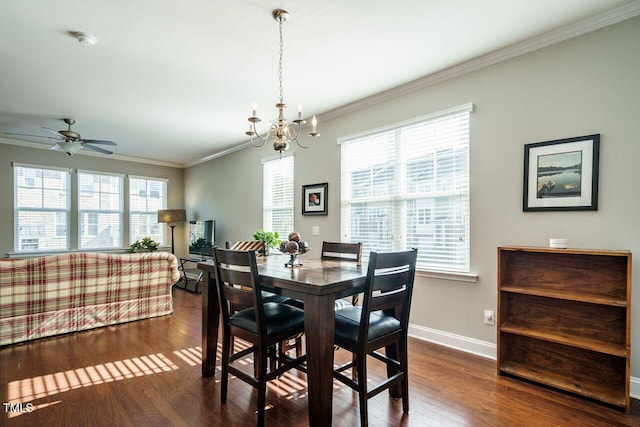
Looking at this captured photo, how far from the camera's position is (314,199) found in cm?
423

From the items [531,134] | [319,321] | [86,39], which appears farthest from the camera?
[531,134]

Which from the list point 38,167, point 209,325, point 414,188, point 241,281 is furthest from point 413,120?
point 38,167

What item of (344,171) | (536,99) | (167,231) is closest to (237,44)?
(344,171)

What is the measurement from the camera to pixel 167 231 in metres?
7.15

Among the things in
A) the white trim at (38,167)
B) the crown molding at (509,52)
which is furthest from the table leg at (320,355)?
the white trim at (38,167)

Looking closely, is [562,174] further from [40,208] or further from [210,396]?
[40,208]

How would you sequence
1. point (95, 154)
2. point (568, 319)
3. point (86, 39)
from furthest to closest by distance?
point (95, 154)
point (86, 39)
point (568, 319)

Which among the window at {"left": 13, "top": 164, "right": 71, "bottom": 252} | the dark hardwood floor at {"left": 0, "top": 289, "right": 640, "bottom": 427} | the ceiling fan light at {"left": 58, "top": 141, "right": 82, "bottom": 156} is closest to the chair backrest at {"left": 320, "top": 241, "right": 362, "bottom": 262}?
the dark hardwood floor at {"left": 0, "top": 289, "right": 640, "bottom": 427}

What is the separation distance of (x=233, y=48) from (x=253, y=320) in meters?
2.13

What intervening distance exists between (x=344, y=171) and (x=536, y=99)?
78.8 inches

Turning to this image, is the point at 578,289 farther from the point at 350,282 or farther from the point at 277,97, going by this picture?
the point at 277,97

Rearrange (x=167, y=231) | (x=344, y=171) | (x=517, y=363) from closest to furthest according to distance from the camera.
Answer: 1. (x=517, y=363)
2. (x=344, y=171)
3. (x=167, y=231)

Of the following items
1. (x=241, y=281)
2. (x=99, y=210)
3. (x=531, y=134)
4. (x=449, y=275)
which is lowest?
(x=449, y=275)

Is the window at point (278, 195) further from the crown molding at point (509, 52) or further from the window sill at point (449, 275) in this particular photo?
the window sill at point (449, 275)
